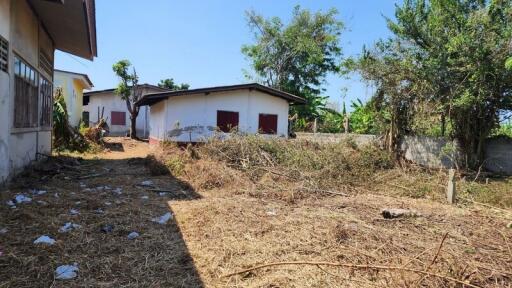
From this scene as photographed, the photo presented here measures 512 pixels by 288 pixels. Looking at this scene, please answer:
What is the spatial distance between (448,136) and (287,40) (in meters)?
18.2

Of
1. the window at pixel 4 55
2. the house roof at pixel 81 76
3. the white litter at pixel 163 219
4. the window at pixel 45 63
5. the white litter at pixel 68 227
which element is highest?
the house roof at pixel 81 76

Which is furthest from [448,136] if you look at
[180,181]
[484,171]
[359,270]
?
[359,270]

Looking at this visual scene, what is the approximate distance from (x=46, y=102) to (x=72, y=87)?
10850mm

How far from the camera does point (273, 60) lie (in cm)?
2994

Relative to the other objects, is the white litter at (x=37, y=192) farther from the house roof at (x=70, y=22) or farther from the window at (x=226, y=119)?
the window at (x=226, y=119)

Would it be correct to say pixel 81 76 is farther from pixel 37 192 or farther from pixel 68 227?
pixel 68 227

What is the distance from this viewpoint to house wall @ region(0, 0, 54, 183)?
22.5 ft

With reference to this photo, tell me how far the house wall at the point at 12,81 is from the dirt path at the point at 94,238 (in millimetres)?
533

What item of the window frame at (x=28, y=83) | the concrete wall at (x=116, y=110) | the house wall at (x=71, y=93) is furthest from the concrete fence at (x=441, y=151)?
the concrete wall at (x=116, y=110)

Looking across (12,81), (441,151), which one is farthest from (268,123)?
(12,81)

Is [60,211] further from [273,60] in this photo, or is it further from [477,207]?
[273,60]

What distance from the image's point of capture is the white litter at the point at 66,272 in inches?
141

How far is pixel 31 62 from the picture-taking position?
9.29 m

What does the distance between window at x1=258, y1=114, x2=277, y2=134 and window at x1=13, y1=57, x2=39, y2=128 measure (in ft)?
31.1
